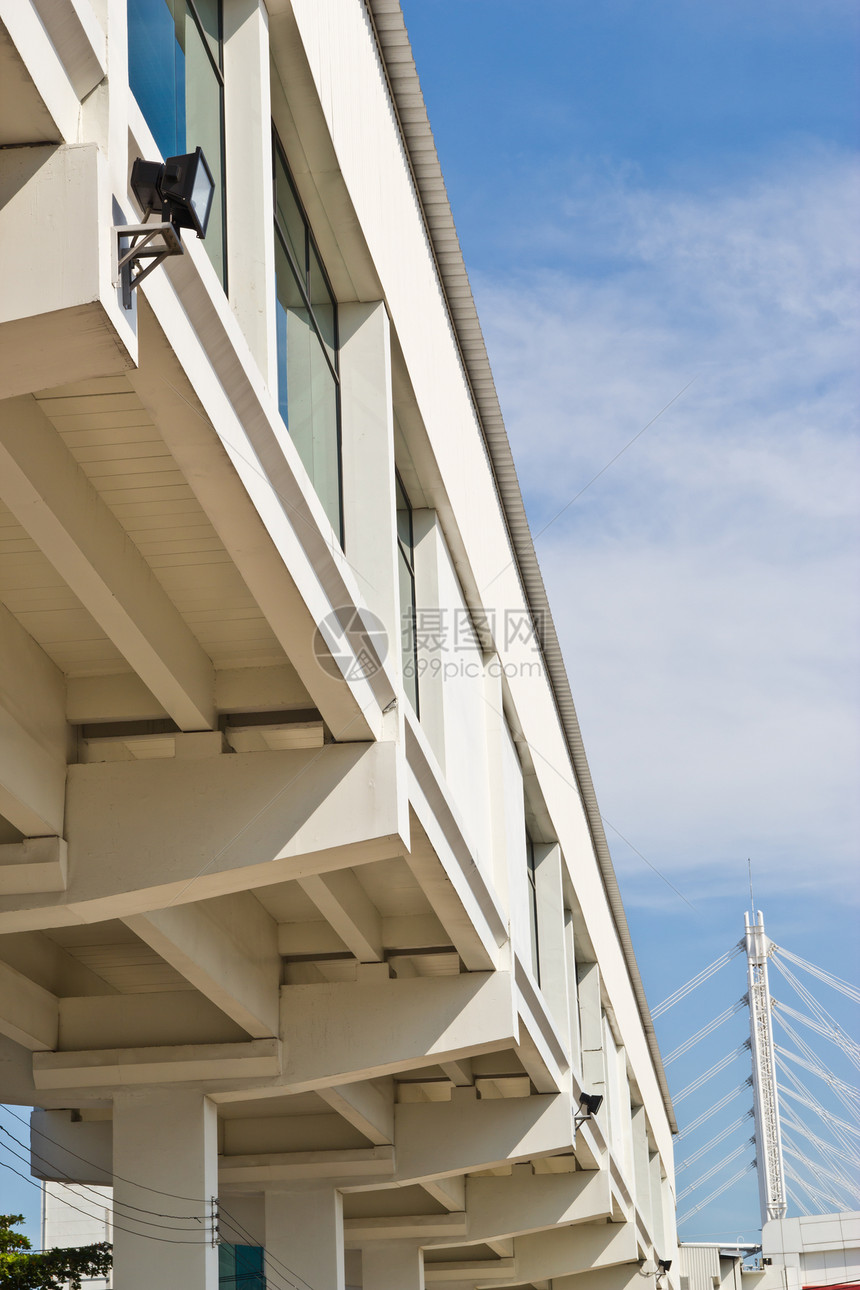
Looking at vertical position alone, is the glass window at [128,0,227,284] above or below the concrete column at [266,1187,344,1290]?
Result: above

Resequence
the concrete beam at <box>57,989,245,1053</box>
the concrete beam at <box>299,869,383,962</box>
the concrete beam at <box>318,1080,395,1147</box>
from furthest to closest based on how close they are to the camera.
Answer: the concrete beam at <box>318,1080,395,1147</box> < the concrete beam at <box>57,989,245,1053</box> < the concrete beam at <box>299,869,383,962</box>

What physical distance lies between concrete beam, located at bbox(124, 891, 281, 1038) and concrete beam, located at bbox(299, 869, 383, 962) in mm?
618

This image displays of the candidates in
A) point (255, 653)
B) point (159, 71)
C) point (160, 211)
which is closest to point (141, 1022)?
point (255, 653)

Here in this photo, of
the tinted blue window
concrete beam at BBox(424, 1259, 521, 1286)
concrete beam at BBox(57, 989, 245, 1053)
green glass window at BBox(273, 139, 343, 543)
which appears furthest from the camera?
concrete beam at BBox(424, 1259, 521, 1286)

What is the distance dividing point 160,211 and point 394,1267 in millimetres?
17215

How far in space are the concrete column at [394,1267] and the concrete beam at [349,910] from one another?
9267mm

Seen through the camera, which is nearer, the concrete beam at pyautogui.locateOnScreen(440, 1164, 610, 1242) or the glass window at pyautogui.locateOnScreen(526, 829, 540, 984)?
the glass window at pyautogui.locateOnScreen(526, 829, 540, 984)

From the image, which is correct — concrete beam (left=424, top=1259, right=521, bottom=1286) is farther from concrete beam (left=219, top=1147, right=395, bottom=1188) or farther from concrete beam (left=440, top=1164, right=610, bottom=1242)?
concrete beam (left=219, top=1147, right=395, bottom=1188)

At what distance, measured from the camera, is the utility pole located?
270 ft

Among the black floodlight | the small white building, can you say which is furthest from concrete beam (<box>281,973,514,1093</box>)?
the small white building

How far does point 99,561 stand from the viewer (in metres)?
6.11

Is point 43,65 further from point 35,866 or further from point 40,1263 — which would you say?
point 40,1263

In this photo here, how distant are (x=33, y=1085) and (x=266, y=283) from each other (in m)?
6.90

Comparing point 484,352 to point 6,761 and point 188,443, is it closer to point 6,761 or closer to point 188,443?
point 6,761
